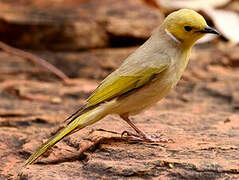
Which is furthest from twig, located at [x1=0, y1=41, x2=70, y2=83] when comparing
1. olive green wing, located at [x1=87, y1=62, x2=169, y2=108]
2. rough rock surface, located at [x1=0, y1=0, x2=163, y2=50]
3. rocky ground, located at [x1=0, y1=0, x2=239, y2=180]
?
olive green wing, located at [x1=87, y1=62, x2=169, y2=108]

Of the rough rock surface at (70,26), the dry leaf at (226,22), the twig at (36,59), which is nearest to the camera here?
the twig at (36,59)

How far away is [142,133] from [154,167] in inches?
31.4

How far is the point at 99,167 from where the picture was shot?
13.5ft

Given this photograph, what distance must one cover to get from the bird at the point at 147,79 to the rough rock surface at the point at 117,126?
11.2 inches

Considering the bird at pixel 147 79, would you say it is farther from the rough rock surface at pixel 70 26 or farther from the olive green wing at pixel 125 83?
the rough rock surface at pixel 70 26

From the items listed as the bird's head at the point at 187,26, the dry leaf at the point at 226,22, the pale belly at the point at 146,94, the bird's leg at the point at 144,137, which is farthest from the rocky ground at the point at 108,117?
the bird's head at the point at 187,26

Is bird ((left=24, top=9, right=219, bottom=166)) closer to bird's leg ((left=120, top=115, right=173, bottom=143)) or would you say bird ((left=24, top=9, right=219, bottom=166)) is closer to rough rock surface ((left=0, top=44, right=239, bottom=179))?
bird's leg ((left=120, top=115, right=173, bottom=143))

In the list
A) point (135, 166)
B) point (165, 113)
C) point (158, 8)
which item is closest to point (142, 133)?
point (135, 166)

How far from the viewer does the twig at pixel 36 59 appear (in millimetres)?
8180

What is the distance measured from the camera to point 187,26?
15.6 feet

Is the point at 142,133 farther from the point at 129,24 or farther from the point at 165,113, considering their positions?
the point at 129,24

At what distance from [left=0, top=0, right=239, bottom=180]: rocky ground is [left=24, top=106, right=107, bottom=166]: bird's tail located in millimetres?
133

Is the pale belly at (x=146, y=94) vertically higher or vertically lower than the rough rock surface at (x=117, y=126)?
higher

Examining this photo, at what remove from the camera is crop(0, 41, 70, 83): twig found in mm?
8180
